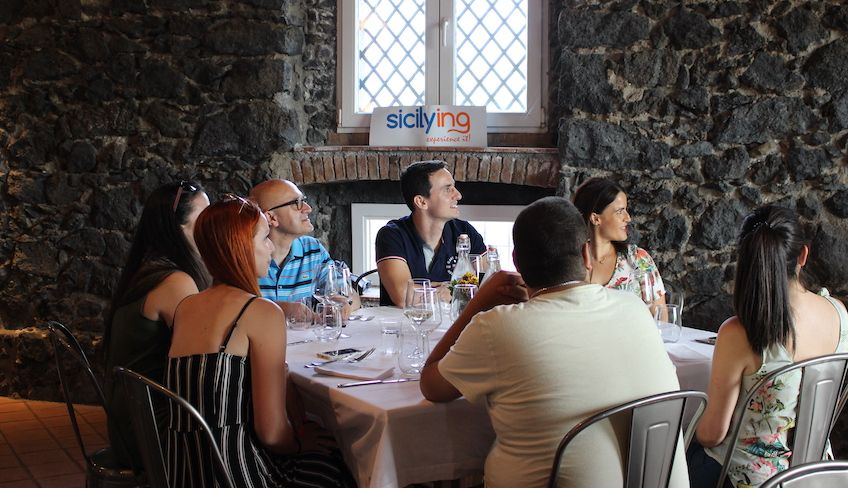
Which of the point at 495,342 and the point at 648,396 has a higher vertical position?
the point at 495,342

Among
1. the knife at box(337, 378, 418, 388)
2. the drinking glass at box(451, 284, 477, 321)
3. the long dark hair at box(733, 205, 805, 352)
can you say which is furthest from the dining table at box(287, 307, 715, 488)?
the long dark hair at box(733, 205, 805, 352)

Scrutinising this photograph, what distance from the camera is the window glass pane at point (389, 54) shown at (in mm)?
4758

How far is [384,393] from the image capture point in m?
2.11

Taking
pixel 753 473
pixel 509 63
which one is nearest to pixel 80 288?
pixel 509 63

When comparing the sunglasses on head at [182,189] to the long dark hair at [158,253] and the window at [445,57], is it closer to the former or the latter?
the long dark hair at [158,253]

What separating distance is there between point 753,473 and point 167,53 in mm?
3850

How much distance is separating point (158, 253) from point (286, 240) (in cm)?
98

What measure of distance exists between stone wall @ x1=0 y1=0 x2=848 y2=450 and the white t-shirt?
258cm

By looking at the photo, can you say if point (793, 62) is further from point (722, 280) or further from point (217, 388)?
point (217, 388)

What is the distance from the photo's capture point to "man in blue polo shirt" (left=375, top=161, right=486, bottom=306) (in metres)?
3.71

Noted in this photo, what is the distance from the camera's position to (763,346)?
6.58ft

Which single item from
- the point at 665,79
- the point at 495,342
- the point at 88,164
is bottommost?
the point at 495,342

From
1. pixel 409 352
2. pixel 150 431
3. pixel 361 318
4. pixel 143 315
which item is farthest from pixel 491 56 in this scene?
pixel 150 431

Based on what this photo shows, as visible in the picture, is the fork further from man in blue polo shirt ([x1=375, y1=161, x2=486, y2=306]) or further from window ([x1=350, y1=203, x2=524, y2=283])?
window ([x1=350, y1=203, x2=524, y2=283])
